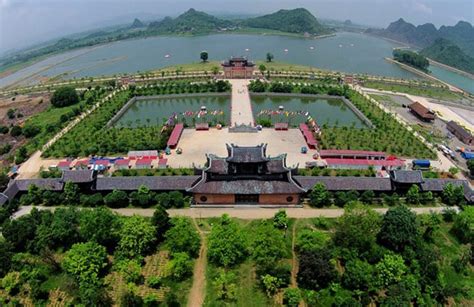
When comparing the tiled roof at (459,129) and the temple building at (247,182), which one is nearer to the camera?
the temple building at (247,182)

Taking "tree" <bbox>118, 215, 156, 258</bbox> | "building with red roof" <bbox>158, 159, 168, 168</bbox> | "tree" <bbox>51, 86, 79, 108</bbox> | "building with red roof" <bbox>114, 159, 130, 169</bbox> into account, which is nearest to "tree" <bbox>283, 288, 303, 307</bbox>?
"tree" <bbox>118, 215, 156, 258</bbox>

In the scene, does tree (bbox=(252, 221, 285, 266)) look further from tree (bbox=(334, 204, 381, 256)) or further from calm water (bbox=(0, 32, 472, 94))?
calm water (bbox=(0, 32, 472, 94))

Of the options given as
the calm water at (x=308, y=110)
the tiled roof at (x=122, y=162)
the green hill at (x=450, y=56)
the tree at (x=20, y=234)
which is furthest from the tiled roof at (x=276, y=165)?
the green hill at (x=450, y=56)

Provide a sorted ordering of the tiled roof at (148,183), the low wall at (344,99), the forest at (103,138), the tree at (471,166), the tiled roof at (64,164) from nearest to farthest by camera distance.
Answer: the tiled roof at (148,183) < the tree at (471,166) < the tiled roof at (64,164) < the forest at (103,138) < the low wall at (344,99)

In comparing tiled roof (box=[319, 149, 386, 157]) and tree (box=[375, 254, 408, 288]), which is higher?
tree (box=[375, 254, 408, 288])

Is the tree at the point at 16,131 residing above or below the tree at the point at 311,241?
below

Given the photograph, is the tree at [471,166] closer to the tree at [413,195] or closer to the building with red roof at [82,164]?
the tree at [413,195]

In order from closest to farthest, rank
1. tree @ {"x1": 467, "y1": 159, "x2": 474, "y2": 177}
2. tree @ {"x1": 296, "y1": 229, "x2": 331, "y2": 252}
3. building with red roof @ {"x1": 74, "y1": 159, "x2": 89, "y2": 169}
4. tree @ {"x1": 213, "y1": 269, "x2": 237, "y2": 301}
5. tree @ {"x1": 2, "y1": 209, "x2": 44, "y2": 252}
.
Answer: tree @ {"x1": 213, "y1": 269, "x2": 237, "y2": 301}, tree @ {"x1": 296, "y1": 229, "x2": 331, "y2": 252}, tree @ {"x1": 2, "y1": 209, "x2": 44, "y2": 252}, tree @ {"x1": 467, "y1": 159, "x2": 474, "y2": 177}, building with red roof @ {"x1": 74, "y1": 159, "x2": 89, "y2": 169}

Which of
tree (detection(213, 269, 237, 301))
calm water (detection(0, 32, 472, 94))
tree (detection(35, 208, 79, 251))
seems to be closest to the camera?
tree (detection(213, 269, 237, 301))
